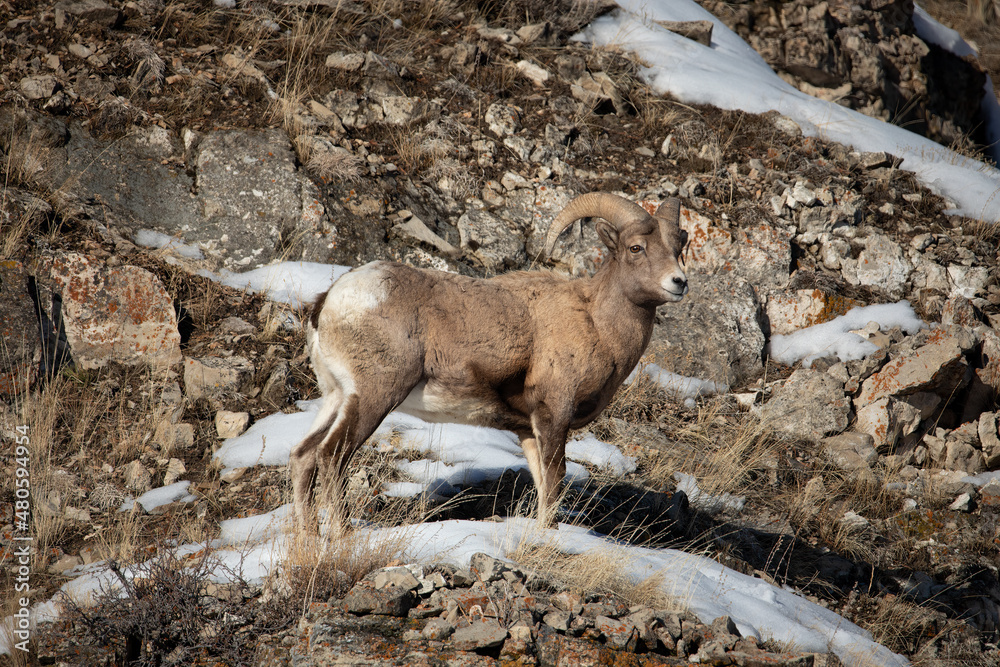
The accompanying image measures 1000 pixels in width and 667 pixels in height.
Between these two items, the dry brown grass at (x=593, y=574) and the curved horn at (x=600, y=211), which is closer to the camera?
the dry brown grass at (x=593, y=574)

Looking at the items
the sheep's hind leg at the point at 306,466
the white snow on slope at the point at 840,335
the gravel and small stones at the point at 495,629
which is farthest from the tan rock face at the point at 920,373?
the sheep's hind leg at the point at 306,466

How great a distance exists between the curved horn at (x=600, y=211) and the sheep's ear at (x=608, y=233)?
0.06m

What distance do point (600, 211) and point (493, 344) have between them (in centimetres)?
139

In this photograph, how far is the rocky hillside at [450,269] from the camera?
3977mm

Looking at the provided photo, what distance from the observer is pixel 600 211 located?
5.64 m

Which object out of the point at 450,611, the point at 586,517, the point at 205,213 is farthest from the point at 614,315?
A: the point at 205,213

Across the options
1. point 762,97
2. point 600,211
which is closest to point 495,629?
point 600,211

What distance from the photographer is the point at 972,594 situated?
6301mm

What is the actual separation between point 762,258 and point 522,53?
4.53 metres

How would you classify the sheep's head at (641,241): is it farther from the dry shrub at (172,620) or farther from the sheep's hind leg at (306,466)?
the dry shrub at (172,620)

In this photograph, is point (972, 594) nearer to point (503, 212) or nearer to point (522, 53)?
point (503, 212)

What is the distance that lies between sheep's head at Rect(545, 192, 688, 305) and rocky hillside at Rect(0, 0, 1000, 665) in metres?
1.75

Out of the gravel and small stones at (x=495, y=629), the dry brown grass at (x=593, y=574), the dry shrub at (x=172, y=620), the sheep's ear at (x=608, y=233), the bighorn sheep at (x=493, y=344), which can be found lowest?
the dry shrub at (x=172, y=620)

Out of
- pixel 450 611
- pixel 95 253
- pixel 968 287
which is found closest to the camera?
pixel 450 611
